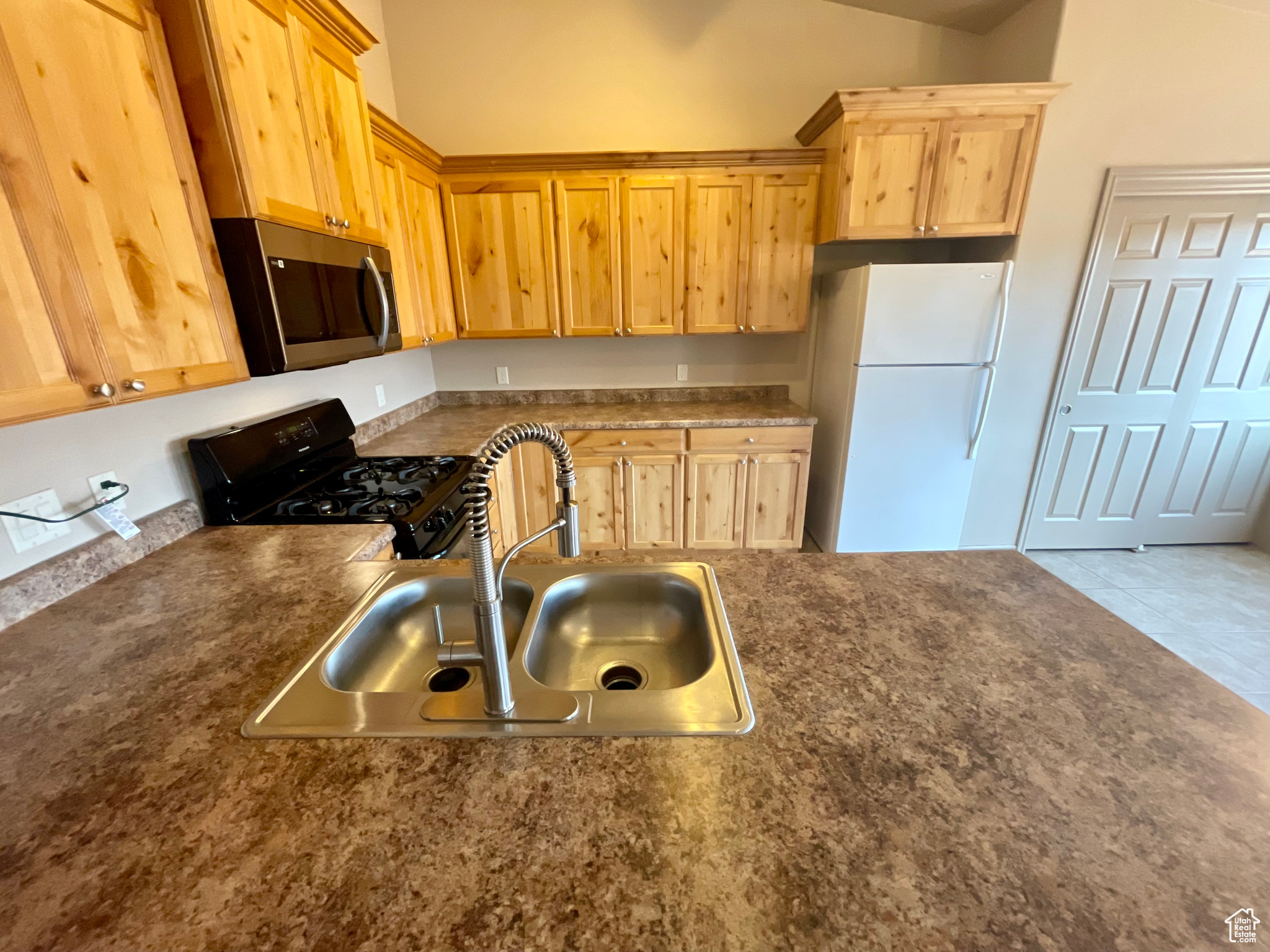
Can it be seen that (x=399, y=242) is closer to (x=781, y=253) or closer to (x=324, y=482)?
(x=324, y=482)

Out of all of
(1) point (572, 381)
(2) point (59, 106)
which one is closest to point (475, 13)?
(1) point (572, 381)

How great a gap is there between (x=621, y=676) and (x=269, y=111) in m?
1.72

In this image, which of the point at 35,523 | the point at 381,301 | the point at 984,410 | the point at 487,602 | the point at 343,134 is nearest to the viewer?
the point at 487,602

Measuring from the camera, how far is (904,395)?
101 inches

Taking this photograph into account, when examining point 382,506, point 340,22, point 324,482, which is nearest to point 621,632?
point 382,506

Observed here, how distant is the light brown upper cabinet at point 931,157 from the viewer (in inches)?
91.4

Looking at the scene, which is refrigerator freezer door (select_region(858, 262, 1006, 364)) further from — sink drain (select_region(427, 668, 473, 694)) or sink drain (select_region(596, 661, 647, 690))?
sink drain (select_region(427, 668, 473, 694))

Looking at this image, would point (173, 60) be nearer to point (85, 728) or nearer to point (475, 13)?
point (85, 728)

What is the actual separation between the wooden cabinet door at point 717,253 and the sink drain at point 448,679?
2.34 metres

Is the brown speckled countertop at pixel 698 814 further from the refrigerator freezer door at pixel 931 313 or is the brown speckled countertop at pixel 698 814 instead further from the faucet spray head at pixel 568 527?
the refrigerator freezer door at pixel 931 313

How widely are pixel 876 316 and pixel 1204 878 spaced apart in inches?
93.1

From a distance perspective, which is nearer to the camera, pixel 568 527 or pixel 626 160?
pixel 568 527

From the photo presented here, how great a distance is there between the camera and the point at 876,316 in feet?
8.02

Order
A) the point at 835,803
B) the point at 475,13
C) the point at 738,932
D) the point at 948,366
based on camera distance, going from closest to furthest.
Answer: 1. the point at 738,932
2. the point at 835,803
3. the point at 948,366
4. the point at 475,13
